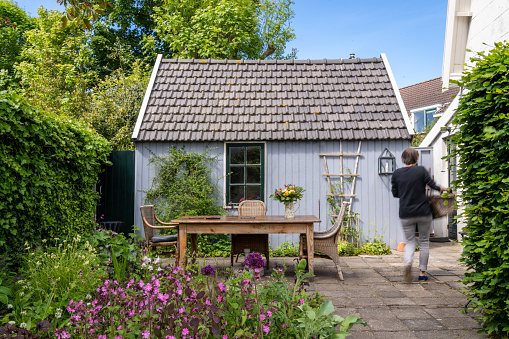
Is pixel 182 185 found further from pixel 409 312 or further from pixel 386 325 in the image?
pixel 386 325

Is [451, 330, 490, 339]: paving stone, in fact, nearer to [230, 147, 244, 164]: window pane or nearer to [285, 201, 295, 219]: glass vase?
[285, 201, 295, 219]: glass vase

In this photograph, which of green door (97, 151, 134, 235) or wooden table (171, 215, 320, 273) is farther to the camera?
green door (97, 151, 134, 235)

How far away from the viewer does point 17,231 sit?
15.1 feet

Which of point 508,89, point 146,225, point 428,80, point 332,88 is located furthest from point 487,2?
point 428,80

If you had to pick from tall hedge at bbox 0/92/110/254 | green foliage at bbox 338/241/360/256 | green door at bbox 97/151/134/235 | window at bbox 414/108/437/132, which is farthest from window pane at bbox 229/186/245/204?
window at bbox 414/108/437/132

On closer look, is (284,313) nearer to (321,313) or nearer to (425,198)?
(321,313)

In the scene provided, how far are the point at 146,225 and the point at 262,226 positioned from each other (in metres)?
2.03

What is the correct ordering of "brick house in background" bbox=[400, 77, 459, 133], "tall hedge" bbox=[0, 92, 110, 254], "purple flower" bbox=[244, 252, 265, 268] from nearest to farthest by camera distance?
"purple flower" bbox=[244, 252, 265, 268] → "tall hedge" bbox=[0, 92, 110, 254] → "brick house in background" bbox=[400, 77, 459, 133]

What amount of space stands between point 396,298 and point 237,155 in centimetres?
511

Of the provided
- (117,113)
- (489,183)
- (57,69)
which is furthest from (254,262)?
(57,69)

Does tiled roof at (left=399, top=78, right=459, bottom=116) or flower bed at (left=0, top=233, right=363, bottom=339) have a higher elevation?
tiled roof at (left=399, top=78, right=459, bottom=116)

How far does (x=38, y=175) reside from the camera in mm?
5051

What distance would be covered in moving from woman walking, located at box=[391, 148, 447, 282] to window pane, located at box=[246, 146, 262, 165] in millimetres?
3803

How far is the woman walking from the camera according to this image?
19.3 feet
